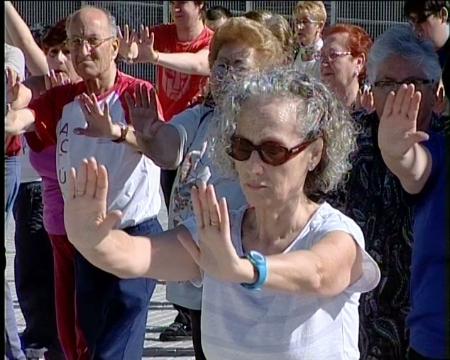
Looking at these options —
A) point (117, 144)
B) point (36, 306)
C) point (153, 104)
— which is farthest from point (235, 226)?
point (36, 306)

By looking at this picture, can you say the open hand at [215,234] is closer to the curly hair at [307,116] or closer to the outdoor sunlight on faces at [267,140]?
the outdoor sunlight on faces at [267,140]

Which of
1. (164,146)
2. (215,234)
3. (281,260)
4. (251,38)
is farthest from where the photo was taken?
(251,38)

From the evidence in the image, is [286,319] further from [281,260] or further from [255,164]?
[255,164]

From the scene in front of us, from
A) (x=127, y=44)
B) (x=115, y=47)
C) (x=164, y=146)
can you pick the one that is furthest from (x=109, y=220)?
(x=127, y=44)

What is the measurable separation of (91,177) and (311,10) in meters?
4.69

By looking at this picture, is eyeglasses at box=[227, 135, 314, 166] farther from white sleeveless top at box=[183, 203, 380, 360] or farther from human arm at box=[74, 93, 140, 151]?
human arm at box=[74, 93, 140, 151]

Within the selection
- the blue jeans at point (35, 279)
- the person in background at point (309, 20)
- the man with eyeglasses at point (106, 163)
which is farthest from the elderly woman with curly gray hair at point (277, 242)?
the person in background at point (309, 20)

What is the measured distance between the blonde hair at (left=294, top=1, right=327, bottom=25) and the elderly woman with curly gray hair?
403cm

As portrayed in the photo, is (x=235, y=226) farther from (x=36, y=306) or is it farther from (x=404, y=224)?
(x=36, y=306)

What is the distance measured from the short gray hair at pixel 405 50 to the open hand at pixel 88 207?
1.27 metres

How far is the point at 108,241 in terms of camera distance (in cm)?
255

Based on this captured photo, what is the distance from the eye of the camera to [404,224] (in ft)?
11.3

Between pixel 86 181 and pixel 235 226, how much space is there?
0.51 metres

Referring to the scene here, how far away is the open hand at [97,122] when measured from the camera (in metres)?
4.03
